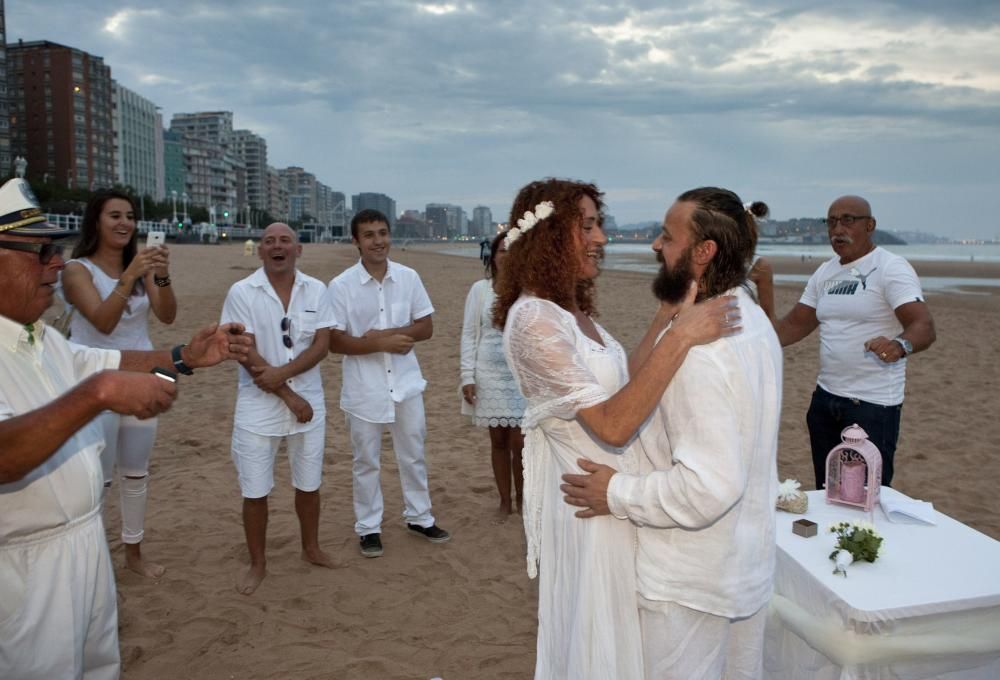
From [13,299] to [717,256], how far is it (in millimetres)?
2220

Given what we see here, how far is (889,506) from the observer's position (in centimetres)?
339

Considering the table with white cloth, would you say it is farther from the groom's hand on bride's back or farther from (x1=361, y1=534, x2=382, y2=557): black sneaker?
Result: (x1=361, y1=534, x2=382, y2=557): black sneaker

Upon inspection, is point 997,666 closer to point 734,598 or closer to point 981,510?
point 734,598

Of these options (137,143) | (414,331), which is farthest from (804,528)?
(137,143)

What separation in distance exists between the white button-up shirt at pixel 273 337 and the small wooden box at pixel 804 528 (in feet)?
10.2

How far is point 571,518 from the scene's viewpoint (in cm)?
238

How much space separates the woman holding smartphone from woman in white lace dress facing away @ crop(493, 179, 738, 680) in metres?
2.86

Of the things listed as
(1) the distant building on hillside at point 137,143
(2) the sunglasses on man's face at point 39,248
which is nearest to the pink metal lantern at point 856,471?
(2) the sunglasses on man's face at point 39,248

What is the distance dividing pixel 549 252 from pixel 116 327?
334 cm

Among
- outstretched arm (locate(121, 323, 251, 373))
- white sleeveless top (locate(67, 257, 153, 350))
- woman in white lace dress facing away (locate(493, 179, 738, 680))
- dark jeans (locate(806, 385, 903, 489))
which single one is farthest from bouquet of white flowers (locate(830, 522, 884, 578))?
white sleeveless top (locate(67, 257, 153, 350))

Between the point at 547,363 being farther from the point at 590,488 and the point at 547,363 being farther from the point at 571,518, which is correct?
the point at 571,518

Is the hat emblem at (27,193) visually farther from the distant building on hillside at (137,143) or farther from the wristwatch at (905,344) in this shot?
the distant building on hillside at (137,143)

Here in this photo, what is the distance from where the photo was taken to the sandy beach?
3887mm

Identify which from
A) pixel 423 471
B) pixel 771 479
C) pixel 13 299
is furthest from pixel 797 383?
pixel 13 299
